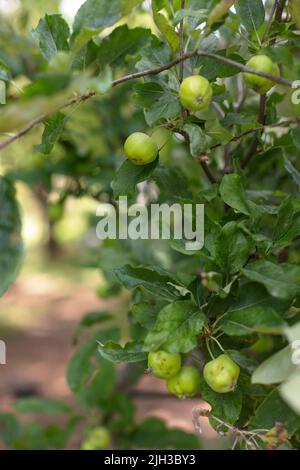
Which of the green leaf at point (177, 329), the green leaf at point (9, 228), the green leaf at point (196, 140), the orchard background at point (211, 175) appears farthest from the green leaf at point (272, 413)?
the green leaf at point (9, 228)

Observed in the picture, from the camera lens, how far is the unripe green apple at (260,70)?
0.59 meters

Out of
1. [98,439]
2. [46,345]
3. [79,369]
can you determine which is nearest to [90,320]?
[79,369]

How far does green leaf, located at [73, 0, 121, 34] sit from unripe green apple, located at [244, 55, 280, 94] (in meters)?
0.14

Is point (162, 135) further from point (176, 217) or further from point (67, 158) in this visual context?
point (176, 217)

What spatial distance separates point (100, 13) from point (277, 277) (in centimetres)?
31

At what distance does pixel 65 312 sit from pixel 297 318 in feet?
10.1

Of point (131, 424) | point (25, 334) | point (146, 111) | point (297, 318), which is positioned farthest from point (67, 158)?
point (25, 334)

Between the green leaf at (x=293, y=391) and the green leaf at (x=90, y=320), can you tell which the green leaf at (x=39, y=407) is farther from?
the green leaf at (x=293, y=391)

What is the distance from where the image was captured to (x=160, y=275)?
2.10 feet

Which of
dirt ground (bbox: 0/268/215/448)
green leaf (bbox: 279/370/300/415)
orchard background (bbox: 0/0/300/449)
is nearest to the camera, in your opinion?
green leaf (bbox: 279/370/300/415)

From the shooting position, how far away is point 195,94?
0.57 m


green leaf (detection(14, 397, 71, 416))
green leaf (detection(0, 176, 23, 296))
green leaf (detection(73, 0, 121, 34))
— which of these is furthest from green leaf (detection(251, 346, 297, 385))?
green leaf (detection(14, 397, 71, 416))

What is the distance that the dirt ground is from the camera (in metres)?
2.18

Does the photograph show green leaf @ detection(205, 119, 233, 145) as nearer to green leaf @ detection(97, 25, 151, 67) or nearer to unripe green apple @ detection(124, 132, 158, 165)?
unripe green apple @ detection(124, 132, 158, 165)
